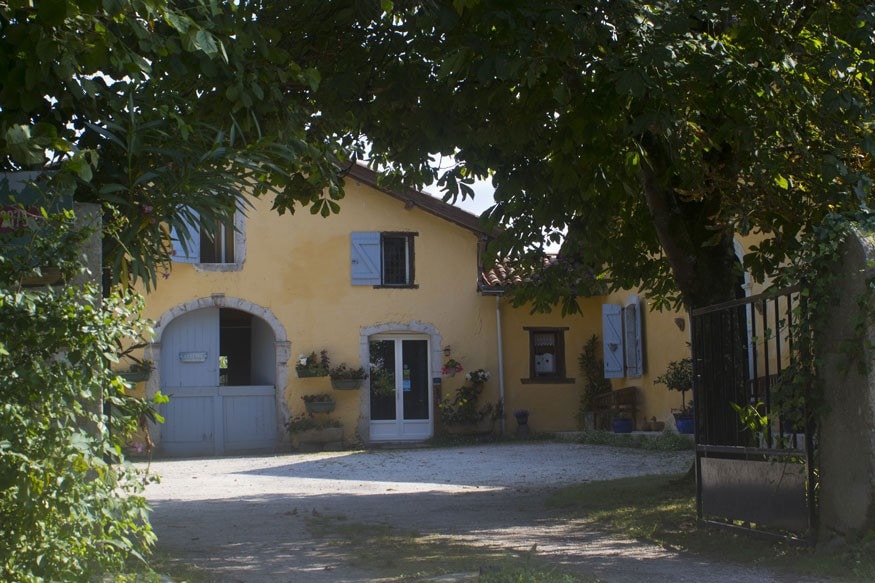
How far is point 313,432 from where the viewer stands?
59.7 feet

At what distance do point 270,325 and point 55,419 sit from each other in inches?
589

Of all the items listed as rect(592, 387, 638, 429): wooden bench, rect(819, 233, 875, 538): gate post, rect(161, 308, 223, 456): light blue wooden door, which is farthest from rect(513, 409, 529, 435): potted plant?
rect(819, 233, 875, 538): gate post

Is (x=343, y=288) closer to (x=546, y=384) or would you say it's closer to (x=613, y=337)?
(x=546, y=384)

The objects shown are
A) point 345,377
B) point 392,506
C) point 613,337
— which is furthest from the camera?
point 345,377

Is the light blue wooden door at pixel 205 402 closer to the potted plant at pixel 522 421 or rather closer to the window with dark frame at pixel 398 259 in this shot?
the window with dark frame at pixel 398 259

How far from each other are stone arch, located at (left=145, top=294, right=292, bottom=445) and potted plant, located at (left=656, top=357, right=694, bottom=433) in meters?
6.92

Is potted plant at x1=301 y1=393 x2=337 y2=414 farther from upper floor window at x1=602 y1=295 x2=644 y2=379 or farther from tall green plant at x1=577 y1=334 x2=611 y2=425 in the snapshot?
upper floor window at x1=602 y1=295 x2=644 y2=379

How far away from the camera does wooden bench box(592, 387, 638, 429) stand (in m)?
17.8

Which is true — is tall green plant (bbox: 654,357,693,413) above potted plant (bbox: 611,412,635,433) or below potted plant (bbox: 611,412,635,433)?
above

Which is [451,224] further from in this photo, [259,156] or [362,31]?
[259,156]

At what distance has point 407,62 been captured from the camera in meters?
7.61

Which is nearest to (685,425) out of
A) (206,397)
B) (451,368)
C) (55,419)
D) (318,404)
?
(451,368)

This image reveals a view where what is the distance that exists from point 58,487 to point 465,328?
15895 millimetres

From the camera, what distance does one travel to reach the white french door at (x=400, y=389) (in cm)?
1898
